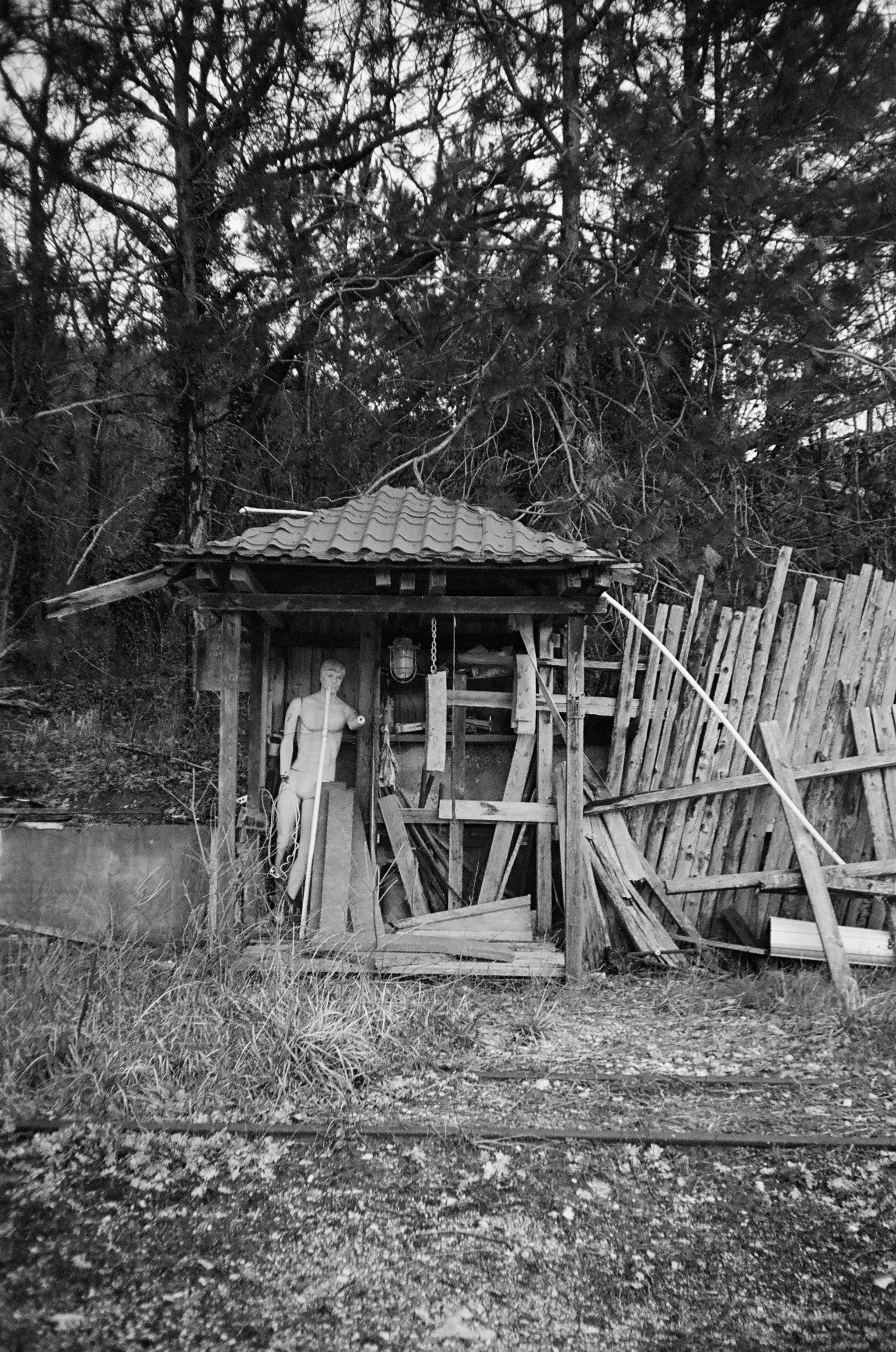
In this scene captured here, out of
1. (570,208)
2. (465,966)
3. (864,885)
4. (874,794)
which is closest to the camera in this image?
(465,966)

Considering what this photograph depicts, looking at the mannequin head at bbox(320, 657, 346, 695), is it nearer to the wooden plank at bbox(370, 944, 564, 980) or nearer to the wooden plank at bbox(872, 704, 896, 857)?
the wooden plank at bbox(370, 944, 564, 980)

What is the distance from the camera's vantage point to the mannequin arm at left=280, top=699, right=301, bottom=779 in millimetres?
6652

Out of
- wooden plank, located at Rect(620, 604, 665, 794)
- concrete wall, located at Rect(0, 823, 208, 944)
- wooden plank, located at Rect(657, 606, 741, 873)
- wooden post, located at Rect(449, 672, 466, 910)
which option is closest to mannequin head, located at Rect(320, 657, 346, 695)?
wooden post, located at Rect(449, 672, 466, 910)

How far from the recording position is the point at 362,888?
6.58 meters

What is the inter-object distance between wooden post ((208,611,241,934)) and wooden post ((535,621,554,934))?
2.31 m

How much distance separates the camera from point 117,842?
6.34 meters

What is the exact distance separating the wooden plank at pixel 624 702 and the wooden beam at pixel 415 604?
1205mm

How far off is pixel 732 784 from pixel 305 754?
10.7 ft

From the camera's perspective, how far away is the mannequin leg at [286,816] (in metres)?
6.59

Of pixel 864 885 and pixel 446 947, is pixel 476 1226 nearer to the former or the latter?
pixel 446 947

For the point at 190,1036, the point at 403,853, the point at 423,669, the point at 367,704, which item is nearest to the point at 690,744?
the point at 423,669

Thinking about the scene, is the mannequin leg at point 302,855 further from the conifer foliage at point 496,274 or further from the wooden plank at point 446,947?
the conifer foliage at point 496,274

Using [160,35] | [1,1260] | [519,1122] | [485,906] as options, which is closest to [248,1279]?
[1,1260]

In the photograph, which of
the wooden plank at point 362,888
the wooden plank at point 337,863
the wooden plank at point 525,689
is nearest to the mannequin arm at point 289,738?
the wooden plank at point 337,863
